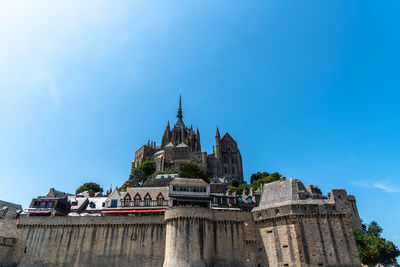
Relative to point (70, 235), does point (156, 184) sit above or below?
above

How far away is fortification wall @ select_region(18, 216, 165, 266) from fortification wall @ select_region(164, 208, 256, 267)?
144 inches

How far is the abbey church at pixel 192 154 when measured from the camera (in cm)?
10738

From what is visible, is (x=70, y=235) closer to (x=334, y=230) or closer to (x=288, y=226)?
(x=288, y=226)

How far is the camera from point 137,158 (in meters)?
124

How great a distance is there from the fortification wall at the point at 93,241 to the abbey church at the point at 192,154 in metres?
59.4

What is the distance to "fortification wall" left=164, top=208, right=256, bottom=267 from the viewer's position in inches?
1499

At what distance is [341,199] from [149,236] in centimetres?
3016

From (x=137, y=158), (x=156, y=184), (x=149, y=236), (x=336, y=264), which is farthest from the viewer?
(x=137, y=158)

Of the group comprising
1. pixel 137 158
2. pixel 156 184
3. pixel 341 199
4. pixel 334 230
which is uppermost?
pixel 137 158

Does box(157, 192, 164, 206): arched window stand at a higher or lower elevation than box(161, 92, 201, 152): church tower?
lower

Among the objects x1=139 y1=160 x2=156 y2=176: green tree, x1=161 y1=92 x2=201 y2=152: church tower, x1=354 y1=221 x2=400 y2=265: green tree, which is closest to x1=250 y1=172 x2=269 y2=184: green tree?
x1=161 y1=92 x2=201 y2=152: church tower

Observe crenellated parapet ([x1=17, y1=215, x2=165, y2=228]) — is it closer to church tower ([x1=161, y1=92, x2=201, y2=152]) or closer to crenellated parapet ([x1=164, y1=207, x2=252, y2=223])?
crenellated parapet ([x1=164, y1=207, x2=252, y2=223])

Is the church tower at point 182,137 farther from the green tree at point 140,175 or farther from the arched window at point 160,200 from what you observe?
the arched window at point 160,200

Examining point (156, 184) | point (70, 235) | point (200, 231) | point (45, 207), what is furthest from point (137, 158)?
point (200, 231)
